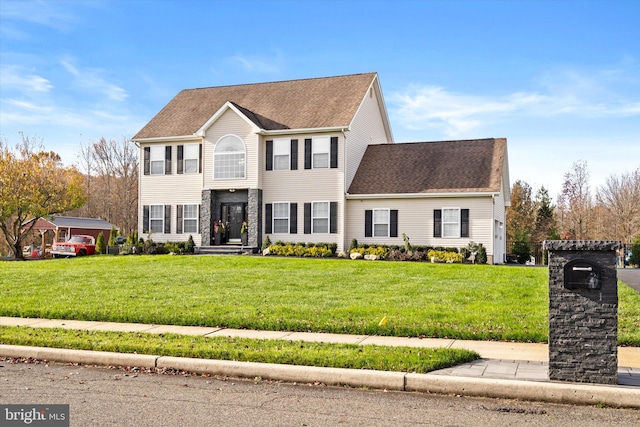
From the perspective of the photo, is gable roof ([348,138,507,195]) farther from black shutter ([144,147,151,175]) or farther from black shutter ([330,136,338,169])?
black shutter ([144,147,151,175])

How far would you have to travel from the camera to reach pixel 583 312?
687cm

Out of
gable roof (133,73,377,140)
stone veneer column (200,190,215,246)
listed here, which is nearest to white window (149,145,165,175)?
gable roof (133,73,377,140)

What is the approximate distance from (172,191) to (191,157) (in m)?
2.11

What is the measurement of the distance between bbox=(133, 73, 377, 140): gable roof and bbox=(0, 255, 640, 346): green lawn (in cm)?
1157

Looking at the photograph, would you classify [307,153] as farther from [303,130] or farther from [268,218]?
[268,218]

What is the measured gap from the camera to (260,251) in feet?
97.1

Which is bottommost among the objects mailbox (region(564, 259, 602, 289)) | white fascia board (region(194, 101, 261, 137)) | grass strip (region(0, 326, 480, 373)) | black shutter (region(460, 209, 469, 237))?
grass strip (region(0, 326, 480, 373))

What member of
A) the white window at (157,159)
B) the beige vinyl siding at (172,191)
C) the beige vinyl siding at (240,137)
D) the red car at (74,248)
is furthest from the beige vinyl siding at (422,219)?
the red car at (74,248)

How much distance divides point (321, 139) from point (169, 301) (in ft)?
57.5

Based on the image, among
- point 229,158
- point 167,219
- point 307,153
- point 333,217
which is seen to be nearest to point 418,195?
point 333,217

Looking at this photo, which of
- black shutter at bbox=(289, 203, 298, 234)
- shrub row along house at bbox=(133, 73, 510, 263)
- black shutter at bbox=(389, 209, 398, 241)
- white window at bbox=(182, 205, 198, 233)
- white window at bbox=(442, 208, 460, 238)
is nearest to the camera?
white window at bbox=(442, 208, 460, 238)

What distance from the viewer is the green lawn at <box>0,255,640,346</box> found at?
10406mm

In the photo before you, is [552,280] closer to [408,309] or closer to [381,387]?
[381,387]

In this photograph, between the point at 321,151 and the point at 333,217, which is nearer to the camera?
the point at 333,217
